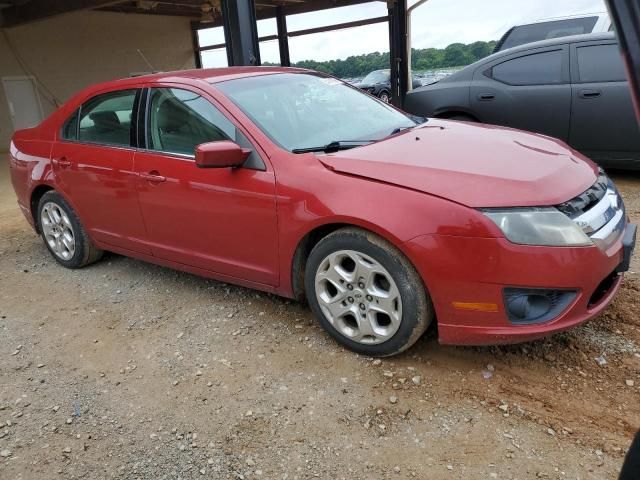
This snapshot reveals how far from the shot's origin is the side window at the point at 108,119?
380 cm

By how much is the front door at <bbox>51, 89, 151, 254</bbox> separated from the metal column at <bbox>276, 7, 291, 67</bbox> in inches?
440

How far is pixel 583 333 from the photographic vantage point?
294 cm

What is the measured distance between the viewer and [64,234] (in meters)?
4.48

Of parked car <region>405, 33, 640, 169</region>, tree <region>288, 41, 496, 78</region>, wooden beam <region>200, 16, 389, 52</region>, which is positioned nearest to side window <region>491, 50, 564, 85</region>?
parked car <region>405, 33, 640, 169</region>

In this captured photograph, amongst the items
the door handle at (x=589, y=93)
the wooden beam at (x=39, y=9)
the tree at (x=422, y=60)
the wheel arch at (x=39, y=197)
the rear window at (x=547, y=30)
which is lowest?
the wheel arch at (x=39, y=197)

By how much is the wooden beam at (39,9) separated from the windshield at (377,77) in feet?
27.2

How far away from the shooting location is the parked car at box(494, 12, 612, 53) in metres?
7.38

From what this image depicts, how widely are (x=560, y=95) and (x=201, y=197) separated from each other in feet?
13.6

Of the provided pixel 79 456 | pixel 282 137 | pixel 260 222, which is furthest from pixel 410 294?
pixel 79 456

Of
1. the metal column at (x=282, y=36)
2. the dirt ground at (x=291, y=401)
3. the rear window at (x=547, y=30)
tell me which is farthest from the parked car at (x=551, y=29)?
the metal column at (x=282, y=36)

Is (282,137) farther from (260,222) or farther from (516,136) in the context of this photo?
(516,136)

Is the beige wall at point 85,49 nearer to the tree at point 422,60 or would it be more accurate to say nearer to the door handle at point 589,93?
the tree at point 422,60

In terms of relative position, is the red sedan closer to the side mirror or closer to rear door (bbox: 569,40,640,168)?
the side mirror

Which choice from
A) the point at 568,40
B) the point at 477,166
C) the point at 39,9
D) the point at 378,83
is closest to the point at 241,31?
the point at 568,40
